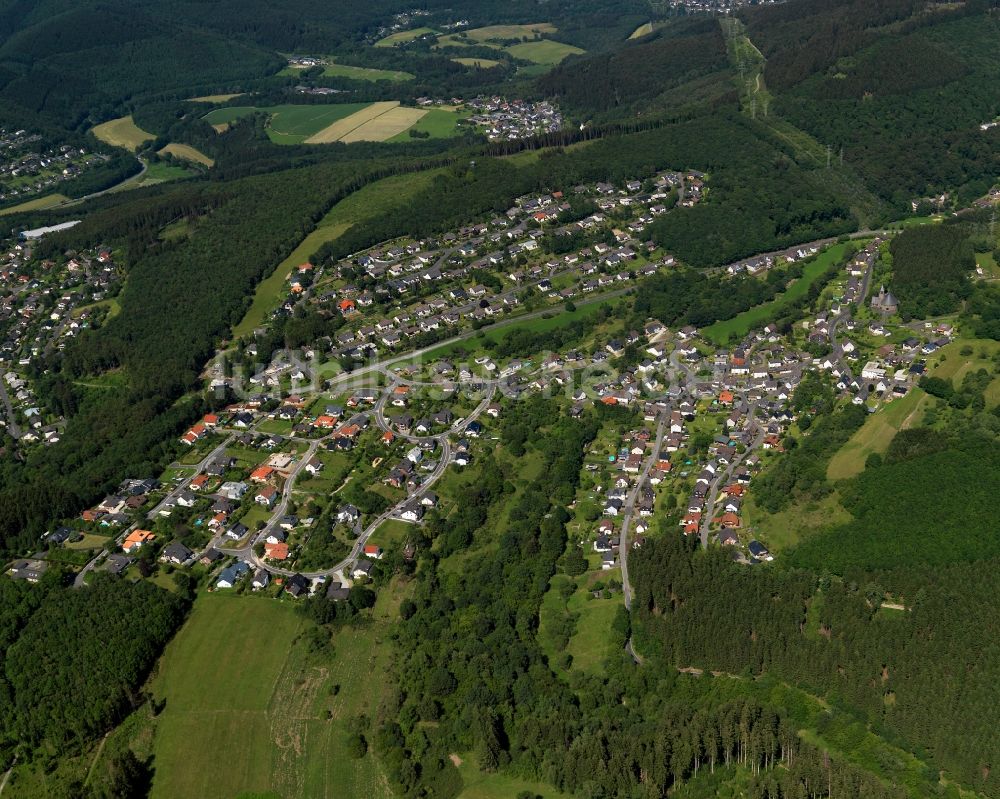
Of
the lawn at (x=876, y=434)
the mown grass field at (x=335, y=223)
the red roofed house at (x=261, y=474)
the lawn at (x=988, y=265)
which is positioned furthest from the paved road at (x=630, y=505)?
the mown grass field at (x=335, y=223)

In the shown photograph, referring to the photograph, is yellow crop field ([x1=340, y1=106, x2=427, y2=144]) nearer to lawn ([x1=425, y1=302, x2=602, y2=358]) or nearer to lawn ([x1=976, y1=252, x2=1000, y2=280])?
lawn ([x1=425, y1=302, x2=602, y2=358])

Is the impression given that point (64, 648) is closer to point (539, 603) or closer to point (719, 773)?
point (539, 603)

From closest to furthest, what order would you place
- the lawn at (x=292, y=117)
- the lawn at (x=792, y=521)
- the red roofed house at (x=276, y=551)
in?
the lawn at (x=792, y=521) → the red roofed house at (x=276, y=551) → the lawn at (x=292, y=117)

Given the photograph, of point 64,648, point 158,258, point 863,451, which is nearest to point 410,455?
point 64,648

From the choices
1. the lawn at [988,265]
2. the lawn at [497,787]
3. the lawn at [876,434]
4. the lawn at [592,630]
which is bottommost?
the lawn at [497,787]

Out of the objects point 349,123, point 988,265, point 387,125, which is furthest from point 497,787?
point 349,123

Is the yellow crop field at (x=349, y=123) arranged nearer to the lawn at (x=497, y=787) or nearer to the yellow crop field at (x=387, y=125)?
the yellow crop field at (x=387, y=125)

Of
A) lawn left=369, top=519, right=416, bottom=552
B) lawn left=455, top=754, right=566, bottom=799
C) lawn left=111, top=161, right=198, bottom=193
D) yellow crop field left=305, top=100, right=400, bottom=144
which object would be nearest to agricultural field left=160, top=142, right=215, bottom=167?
lawn left=111, top=161, right=198, bottom=193

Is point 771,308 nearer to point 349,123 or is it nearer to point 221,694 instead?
point 221,694
